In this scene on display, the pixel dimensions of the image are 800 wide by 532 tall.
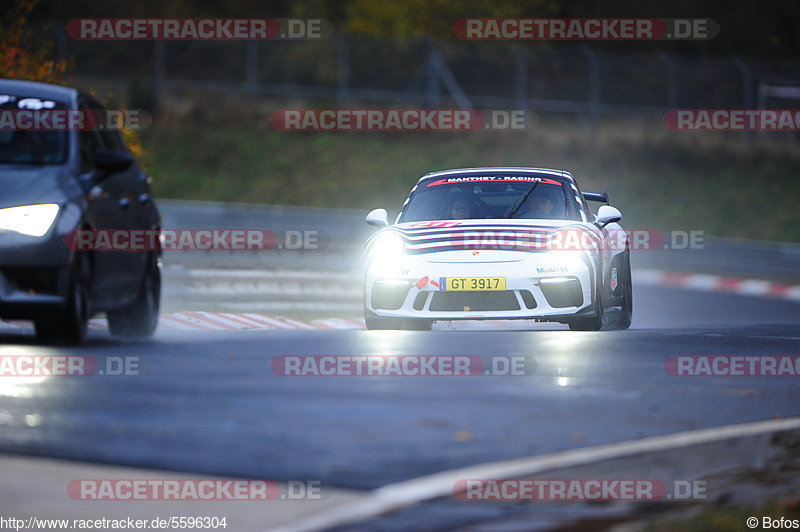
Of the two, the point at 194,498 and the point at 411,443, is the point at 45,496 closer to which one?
the point at 194,498

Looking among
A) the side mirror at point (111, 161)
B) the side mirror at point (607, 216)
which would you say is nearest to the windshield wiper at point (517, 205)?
the side mirror at point (607, 216)

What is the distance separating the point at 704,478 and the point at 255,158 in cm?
3736

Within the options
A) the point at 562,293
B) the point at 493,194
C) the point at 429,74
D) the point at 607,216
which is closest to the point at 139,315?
the point at 493,194

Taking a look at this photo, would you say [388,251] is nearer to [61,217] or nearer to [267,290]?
[61,217]

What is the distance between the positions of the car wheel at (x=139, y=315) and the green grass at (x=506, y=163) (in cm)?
2608

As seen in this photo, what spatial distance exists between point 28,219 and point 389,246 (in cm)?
298

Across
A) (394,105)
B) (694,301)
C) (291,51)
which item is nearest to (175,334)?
(694,301)

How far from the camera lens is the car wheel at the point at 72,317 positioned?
980 centimetres

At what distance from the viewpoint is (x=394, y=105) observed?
4291 cm

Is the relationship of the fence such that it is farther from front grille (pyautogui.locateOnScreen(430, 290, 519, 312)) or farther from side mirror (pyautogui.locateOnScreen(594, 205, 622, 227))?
front grille (pyautogui.locateOnScreen(430, 290, 519, 312))

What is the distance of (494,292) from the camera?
11281 millimetres

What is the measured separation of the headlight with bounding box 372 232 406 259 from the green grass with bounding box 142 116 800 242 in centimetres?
2582

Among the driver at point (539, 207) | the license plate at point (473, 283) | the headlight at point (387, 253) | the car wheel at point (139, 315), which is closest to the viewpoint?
the license plate at point (473, 283)

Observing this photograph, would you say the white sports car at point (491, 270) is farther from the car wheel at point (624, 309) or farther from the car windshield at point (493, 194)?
the car wheel at point (624, 309)
